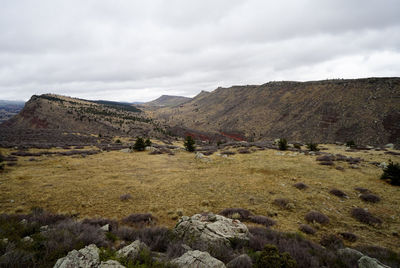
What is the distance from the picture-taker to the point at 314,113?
67.0 meters

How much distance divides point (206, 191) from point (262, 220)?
4.07m

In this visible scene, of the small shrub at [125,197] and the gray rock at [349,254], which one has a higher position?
the gray rock at [349,254]

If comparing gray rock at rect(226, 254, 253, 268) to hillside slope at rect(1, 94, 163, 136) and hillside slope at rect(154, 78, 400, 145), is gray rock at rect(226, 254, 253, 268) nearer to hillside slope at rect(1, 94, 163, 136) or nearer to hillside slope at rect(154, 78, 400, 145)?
hillside slope at rect(1, 94, 163, 136)

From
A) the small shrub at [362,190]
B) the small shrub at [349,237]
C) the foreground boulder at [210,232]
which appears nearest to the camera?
the foreground boulder at [210,232]

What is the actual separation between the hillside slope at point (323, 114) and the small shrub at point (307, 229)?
57.3 m

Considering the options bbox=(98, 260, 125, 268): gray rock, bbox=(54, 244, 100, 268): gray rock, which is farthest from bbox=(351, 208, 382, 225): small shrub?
bbox=(54, 244, 100, 268): gray rock

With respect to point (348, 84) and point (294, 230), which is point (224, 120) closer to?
point (348, 84)

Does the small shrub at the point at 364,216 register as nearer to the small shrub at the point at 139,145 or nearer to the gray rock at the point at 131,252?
the gray rock at the point at 131,252

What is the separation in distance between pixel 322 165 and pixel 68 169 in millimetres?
22731

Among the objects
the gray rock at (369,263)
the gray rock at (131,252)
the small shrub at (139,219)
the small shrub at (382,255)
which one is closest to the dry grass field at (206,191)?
the small shrub at (139,219)

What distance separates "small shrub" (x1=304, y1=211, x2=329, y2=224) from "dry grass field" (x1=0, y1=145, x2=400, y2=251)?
0.22m

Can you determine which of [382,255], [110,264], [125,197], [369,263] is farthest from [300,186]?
[110,264]

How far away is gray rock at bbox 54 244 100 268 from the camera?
3283 millimetres

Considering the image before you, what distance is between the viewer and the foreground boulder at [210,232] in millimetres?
5091
